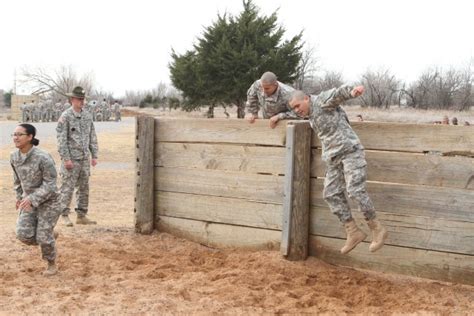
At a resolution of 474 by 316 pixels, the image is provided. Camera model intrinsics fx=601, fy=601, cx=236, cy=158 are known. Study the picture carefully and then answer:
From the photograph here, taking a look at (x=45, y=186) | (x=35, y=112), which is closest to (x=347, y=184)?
(x=45, y=186)

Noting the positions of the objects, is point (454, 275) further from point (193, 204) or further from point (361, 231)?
point (193, 204)

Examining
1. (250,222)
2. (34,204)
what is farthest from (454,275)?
(34,204)

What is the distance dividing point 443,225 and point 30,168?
399 centimetres

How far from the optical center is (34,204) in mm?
5738

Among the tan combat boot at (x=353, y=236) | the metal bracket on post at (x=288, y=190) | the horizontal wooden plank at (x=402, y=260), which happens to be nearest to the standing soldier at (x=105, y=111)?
the metal bracket on post at (x=288, y=190)

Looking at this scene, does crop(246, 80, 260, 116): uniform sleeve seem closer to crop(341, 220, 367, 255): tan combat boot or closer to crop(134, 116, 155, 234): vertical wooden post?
crop(134, 116, 155, 234): vertical wooden post

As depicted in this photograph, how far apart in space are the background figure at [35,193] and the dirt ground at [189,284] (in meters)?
0.38

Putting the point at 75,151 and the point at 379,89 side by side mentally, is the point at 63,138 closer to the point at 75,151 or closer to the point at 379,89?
the point at 75,151

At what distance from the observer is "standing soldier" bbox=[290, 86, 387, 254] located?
216 inches

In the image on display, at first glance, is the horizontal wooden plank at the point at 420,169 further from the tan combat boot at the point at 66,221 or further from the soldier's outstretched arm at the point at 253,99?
the tan combat boot at the point at 66,221

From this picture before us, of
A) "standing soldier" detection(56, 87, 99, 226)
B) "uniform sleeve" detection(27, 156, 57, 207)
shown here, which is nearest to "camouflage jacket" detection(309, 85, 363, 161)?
"uniform sleeve" detection(27, 156, 57, 207)

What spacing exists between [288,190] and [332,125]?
3.43ft

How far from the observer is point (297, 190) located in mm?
6340

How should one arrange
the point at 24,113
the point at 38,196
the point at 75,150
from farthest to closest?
the point at 24,113, the point at 75,150, the point at 38,196
